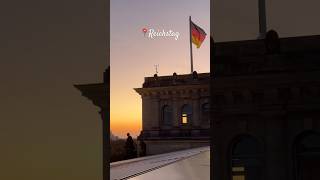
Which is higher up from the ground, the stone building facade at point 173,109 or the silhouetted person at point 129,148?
the stone building facade at point 173,109

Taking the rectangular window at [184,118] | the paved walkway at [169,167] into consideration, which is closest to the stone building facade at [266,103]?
the rectangular window at [184,118]

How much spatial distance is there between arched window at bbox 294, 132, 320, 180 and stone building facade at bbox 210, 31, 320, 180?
1 centimetres

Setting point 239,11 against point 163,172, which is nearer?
point 163,172

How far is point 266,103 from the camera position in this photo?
6.06 m

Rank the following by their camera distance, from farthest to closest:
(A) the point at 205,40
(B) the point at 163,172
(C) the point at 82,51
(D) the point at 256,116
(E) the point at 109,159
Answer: (C) the point at 82,51, (D) the point at 256,116, (E) the point at 109,159, (A) the point at 205,40, (B) the point at 163,172

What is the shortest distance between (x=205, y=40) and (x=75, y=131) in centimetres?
279

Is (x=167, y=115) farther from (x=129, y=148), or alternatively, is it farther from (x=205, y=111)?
(x=129, y=148)

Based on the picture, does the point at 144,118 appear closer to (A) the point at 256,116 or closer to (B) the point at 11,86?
(A) the point at 256,116

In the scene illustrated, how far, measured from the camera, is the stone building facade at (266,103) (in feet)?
19.6

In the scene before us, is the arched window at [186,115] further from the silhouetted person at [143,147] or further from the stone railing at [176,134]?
the silhouetted person at [143,147]

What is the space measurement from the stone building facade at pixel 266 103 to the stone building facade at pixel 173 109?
2.65 feet

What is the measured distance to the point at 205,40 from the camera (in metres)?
4.97

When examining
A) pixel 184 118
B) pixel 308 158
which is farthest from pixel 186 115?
pixel 308 158

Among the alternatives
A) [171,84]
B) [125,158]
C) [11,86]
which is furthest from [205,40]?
[11,86]
